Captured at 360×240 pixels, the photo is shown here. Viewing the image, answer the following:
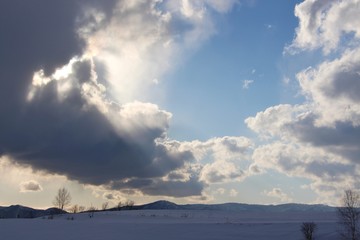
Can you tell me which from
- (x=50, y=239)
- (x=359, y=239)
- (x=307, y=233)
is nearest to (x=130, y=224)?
(x=50, y=239)

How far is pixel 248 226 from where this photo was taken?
8300cm

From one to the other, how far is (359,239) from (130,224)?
132ft

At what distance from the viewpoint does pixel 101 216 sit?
11975cm

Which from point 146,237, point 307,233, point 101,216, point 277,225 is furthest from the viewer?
point 101,216

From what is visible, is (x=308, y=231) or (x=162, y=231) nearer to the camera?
(x=308, y=231)

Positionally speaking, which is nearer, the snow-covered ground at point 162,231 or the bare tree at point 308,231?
the bare tree at point 308,231

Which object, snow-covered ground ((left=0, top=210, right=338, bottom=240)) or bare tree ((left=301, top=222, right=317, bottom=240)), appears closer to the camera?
bare tree ((left=301, top=222, right=317, bottom=240))

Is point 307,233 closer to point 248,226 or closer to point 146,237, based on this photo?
point 248,226

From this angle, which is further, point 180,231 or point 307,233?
point 180,231

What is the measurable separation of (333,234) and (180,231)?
2531 centimetres

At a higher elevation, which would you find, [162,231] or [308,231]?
[308,231]

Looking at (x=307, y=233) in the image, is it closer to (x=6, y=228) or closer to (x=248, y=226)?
(x=248, y=226)

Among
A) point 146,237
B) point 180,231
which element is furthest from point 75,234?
point 180,231

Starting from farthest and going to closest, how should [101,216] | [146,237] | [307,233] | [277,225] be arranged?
[101,216] < [277,225] < [146,237] < [307,233]
